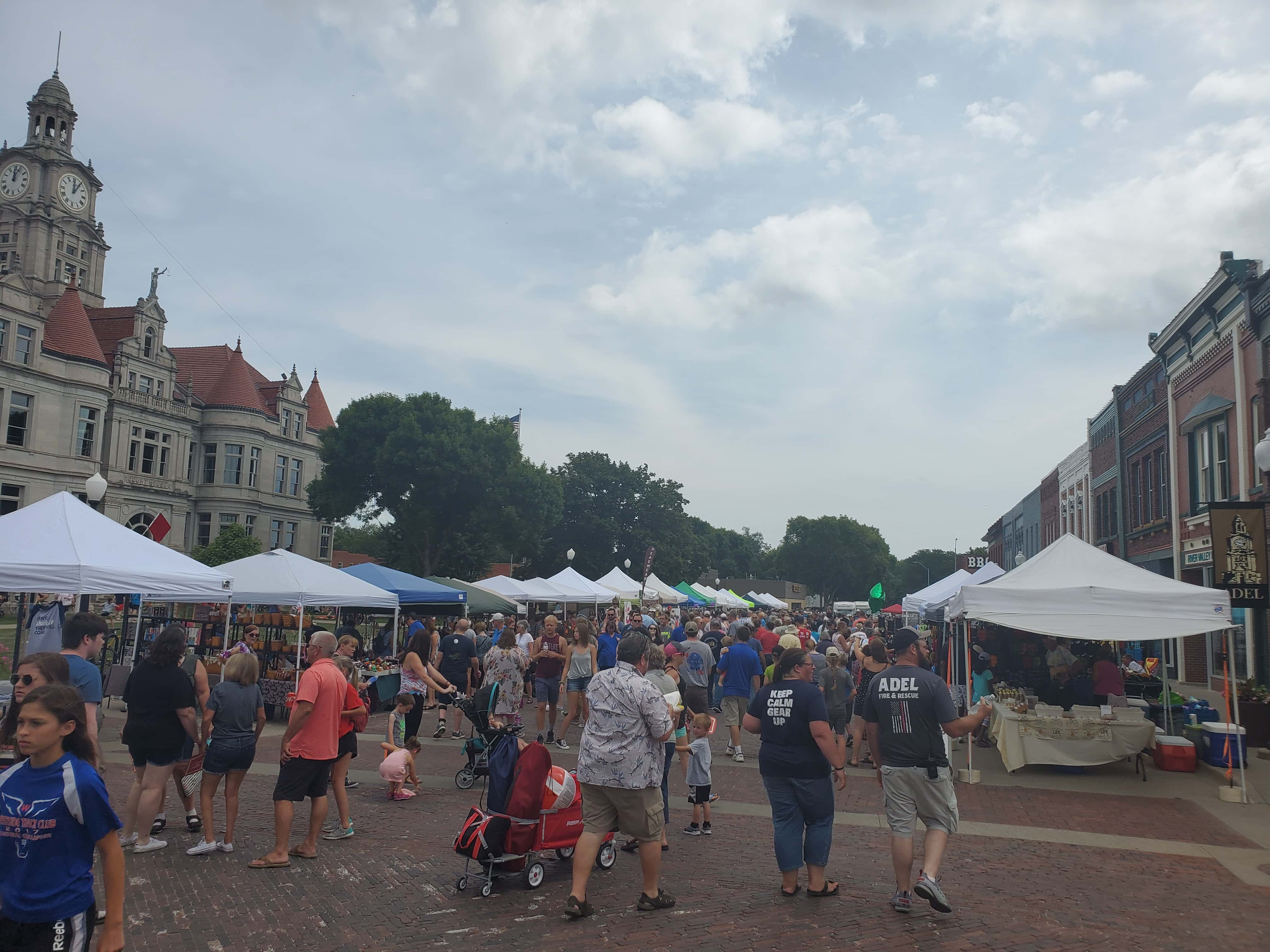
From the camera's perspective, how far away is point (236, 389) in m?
55.3

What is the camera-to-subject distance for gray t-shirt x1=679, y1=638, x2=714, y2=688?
41.0 feet

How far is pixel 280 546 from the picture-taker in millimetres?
59594

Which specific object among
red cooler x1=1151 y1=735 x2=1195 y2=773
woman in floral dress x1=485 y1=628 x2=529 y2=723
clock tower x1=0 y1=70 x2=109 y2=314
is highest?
clock tower x1=0 y1=70 x2=109 y2=314

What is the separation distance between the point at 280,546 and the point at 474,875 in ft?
190

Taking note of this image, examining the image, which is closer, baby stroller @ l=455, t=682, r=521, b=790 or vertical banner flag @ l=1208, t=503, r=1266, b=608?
baby stroller @ l=455, t=682, r=521, b=790

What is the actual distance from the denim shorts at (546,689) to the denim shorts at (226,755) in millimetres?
6182

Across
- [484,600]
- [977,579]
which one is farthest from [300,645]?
[977,579]

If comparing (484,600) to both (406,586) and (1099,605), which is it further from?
(1099,605)

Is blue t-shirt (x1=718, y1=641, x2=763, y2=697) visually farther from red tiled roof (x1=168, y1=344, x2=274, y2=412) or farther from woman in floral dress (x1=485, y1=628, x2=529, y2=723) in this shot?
red tiled roof (x1=168, y1=344, x2=274, y2=412)

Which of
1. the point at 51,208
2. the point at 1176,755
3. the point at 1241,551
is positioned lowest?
the point at 1176,755

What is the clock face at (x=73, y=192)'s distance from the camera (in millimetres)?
58500

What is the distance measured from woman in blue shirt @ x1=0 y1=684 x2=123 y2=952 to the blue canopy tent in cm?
1500

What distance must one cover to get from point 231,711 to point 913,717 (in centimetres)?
488

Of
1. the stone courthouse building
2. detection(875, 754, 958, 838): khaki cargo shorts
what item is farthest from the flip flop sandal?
Answer: the stone courthouse building
